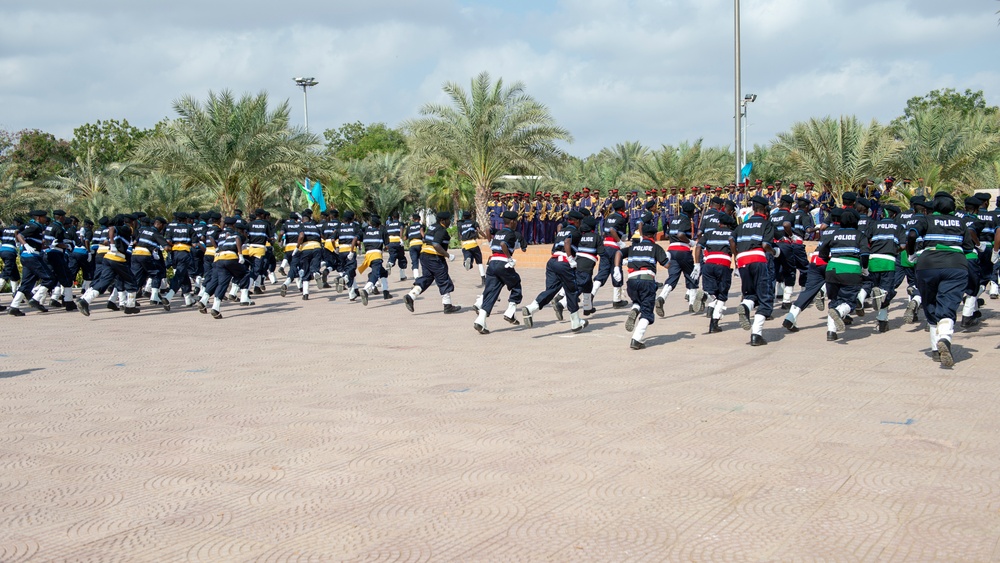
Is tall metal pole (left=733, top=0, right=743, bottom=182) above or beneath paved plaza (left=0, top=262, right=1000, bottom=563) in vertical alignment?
above

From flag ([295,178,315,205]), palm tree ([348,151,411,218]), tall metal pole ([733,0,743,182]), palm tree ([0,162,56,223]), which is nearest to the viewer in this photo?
tall metal pole ([733,0,743,182])

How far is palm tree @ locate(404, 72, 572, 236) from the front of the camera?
110 ft

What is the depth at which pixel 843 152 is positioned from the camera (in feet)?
98.9

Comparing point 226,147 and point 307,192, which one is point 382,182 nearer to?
point 307,192

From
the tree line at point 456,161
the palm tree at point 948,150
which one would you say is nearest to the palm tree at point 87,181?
A: the tree line at point 456,161

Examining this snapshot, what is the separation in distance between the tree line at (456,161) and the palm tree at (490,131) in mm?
36

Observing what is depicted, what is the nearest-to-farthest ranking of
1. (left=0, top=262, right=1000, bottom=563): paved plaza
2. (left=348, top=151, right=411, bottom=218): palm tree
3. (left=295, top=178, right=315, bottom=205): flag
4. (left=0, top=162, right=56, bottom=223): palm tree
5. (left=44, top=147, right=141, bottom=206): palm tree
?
(left=0, top=262, right=1000, bottom=563): paved plaza, (left=0, top=162, right=56, bottom=223): palm tree, (left=295, top=178, right=315, bottom=205): flag, (left=44, top=147, right=141, bottom=206): palm tree, (left=348, top=151, right=411, bottom=218): palm tree

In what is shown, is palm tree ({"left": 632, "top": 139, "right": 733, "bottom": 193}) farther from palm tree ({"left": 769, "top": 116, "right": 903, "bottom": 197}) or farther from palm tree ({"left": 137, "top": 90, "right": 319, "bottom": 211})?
palm tree ({"left": 137, "top": 90, "right": 319, "bottom": 211})

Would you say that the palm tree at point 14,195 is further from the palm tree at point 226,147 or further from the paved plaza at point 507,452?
the paved plaza at point 507,452

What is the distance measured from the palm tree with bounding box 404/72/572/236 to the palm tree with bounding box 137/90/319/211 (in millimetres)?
5635

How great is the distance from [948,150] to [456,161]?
56.2ft

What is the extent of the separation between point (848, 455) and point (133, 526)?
4502 millimetres

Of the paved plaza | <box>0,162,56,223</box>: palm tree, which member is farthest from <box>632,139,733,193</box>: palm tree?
the paved plaza

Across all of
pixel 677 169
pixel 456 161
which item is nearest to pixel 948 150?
pixel 677 169
